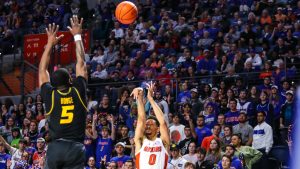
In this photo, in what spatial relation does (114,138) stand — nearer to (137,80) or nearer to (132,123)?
(132,123)

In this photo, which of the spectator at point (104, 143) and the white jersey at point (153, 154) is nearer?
the white jersey at point (153, 154)

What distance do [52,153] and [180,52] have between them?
44.2 feet

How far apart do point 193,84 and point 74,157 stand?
1086cm

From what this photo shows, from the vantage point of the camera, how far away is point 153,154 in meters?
9.96

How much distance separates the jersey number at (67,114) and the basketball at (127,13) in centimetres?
924

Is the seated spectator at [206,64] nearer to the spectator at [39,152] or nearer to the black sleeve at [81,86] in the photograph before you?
the spectator at [39,152]

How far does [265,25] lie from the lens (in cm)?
1983

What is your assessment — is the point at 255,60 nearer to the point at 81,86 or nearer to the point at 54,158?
the point at 81,86

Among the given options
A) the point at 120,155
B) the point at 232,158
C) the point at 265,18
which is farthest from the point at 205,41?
the point at 232,158

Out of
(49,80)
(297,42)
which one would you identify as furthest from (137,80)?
(49,80)

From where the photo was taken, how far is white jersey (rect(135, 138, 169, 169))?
9.95m

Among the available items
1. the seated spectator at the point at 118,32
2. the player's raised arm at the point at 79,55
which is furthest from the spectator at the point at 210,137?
the seated spectator at the point at 118,32

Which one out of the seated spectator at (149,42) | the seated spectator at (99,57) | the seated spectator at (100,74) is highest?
the seated spectator at (149,42)

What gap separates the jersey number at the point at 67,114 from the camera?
789 cm
